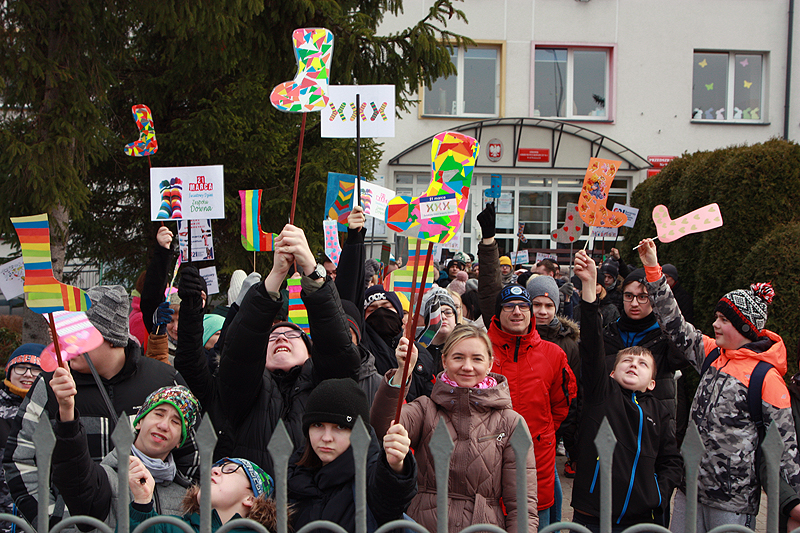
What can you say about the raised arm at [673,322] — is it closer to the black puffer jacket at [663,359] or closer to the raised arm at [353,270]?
the black puffer jacket at [663,359]

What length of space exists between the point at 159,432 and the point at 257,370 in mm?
466

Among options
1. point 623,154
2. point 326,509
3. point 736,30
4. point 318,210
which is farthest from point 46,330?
point 736,30

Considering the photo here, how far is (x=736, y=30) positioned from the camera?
18.5 metres

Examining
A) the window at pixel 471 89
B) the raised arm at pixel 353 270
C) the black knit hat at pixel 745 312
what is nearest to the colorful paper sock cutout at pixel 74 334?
the raised arm at pixel 353 270

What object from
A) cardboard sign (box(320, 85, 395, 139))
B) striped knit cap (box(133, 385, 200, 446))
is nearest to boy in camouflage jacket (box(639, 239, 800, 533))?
cardboard sign (box(320, 85, 395, 139))

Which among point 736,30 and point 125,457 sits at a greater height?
point 736,30

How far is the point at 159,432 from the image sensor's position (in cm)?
257

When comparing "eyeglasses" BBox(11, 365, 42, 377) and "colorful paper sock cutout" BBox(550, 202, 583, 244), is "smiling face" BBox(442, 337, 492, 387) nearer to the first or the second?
"eyeglasses" BBox(11, 365, 42, 377)

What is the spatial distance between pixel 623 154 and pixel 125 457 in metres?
18.4

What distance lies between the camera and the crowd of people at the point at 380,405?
2363 mm

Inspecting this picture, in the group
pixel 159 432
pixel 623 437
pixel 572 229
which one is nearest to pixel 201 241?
pixel 572 229

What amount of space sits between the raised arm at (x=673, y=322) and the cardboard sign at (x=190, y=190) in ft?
11.0

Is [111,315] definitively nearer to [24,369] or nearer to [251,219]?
[24,369]

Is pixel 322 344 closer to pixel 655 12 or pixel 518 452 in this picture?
pixel 518 452
